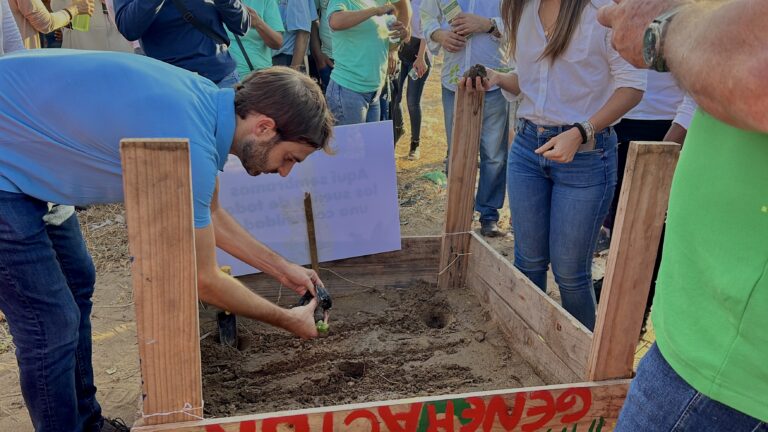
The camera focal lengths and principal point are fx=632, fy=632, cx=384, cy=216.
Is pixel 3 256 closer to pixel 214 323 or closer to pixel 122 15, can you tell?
pixel 214 323

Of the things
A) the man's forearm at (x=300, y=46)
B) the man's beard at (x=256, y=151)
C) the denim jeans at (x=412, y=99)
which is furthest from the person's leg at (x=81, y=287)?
the denim jeans at (x=412, y=99)

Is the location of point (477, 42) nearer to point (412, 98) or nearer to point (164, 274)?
point (412, 98)

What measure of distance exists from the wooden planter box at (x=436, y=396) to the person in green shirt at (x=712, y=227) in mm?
637

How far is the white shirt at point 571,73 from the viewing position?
243 cm

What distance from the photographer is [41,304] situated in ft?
6.68

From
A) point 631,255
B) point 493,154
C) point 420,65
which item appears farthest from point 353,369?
point 420,65

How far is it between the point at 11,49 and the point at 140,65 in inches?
72.8

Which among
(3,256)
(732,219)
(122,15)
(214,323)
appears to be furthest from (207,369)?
(732,219)

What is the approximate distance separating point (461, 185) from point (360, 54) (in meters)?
2.05

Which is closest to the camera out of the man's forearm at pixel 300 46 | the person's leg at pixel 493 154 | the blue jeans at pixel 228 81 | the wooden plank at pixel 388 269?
the wooden plank at pixel 388 269

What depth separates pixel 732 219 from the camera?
104cm

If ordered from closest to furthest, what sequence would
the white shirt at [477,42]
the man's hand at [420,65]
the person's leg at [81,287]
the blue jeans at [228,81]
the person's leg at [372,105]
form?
the person's leg at [81,287] → the blue jeans at [228,81] → the white shirt at [477,42] → the person's leg at [372,105] → the man's hand at [420,65]

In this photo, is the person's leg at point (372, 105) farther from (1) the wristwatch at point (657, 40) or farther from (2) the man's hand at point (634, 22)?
(1) the wristwatch at point (657, 40)

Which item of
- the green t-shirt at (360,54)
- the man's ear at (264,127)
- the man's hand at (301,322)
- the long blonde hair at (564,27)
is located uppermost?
the long blonde hair at (564,27)
